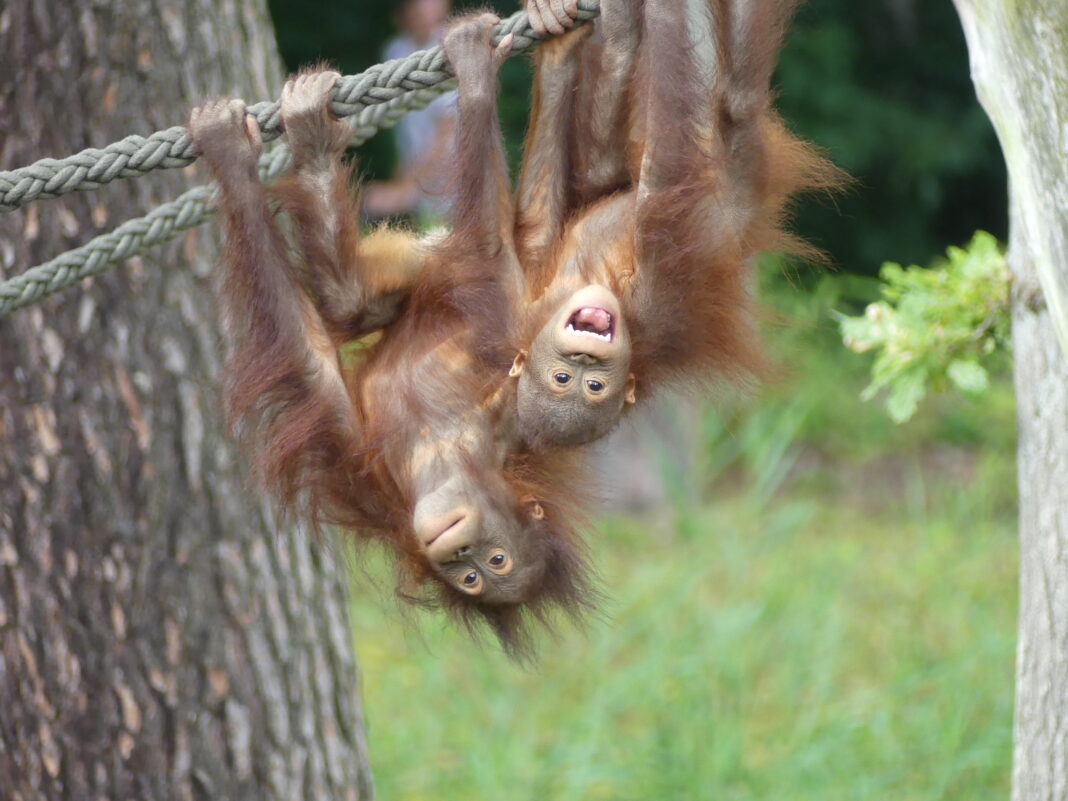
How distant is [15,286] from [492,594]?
3.75ft

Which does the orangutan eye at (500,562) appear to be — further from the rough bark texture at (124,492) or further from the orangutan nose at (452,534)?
the rough bark texture at (124,492)

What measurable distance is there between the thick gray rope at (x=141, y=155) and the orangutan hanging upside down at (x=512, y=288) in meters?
0.09

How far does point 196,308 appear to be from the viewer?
3.14 meters

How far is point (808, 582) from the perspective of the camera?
5.68 meters

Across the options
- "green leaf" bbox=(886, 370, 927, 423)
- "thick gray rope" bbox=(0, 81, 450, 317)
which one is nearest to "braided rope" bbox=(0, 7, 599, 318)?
"thick gray rope" bbox=(0, 81, 450, 317)

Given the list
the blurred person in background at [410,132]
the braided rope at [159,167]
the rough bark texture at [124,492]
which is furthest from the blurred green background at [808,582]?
the braided rope at [159,167]

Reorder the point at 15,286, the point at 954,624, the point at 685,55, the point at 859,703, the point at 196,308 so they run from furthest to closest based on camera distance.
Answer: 1. the point at 954,624
2. the point at 859,703
3. the point at 196,308
4. the point at 15,286
5. the point at 685,55

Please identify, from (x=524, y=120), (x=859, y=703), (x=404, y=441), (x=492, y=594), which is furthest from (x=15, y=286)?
(x=524, y=120)

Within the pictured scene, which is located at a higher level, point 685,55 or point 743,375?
point 685,55

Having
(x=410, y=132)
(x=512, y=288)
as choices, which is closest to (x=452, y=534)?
(x=512, y=288)

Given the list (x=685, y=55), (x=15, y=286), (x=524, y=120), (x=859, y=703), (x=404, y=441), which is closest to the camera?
(x=685, y=55)

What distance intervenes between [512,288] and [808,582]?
130 inches

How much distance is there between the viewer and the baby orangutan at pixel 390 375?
8.82 feet

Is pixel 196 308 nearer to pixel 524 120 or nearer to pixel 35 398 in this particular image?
pixel 35 398
